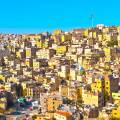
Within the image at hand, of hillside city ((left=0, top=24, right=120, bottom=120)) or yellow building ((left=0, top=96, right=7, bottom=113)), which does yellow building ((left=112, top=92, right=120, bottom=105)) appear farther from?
yellow building ((left=0, top=96, right=7, bottom=113))

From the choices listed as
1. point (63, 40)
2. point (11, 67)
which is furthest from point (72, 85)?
point (63, 40)

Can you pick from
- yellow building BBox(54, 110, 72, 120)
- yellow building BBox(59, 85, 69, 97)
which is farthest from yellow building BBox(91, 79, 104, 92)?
yellow building BBox(54, 110, 72, 120)

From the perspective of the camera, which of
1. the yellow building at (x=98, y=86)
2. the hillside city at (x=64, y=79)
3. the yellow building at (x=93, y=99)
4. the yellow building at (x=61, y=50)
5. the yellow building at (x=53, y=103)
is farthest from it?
the yellow building at (x=61, y=50)

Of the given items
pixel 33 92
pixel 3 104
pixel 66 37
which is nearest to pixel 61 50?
pixel 66 37

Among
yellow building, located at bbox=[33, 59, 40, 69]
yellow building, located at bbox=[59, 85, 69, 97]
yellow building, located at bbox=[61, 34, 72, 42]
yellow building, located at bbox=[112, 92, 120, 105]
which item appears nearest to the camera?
yellow building, located at bbox=[112, 92, 120, 105]

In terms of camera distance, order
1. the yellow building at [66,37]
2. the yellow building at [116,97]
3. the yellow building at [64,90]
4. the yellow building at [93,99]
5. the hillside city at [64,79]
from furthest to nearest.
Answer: the yellow building at [66,37] < the yellow building at [64,90] < the yellow building at [93,99] < the yellow building at [116,97] < the hillside city at [64,79]

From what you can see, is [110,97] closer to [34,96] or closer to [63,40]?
[34,96]

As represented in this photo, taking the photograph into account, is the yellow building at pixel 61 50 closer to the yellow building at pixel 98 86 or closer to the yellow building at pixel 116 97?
the yellow building at pixel 98 86

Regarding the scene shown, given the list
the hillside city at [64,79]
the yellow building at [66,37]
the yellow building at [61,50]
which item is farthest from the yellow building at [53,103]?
the yellow building at [66,37]
